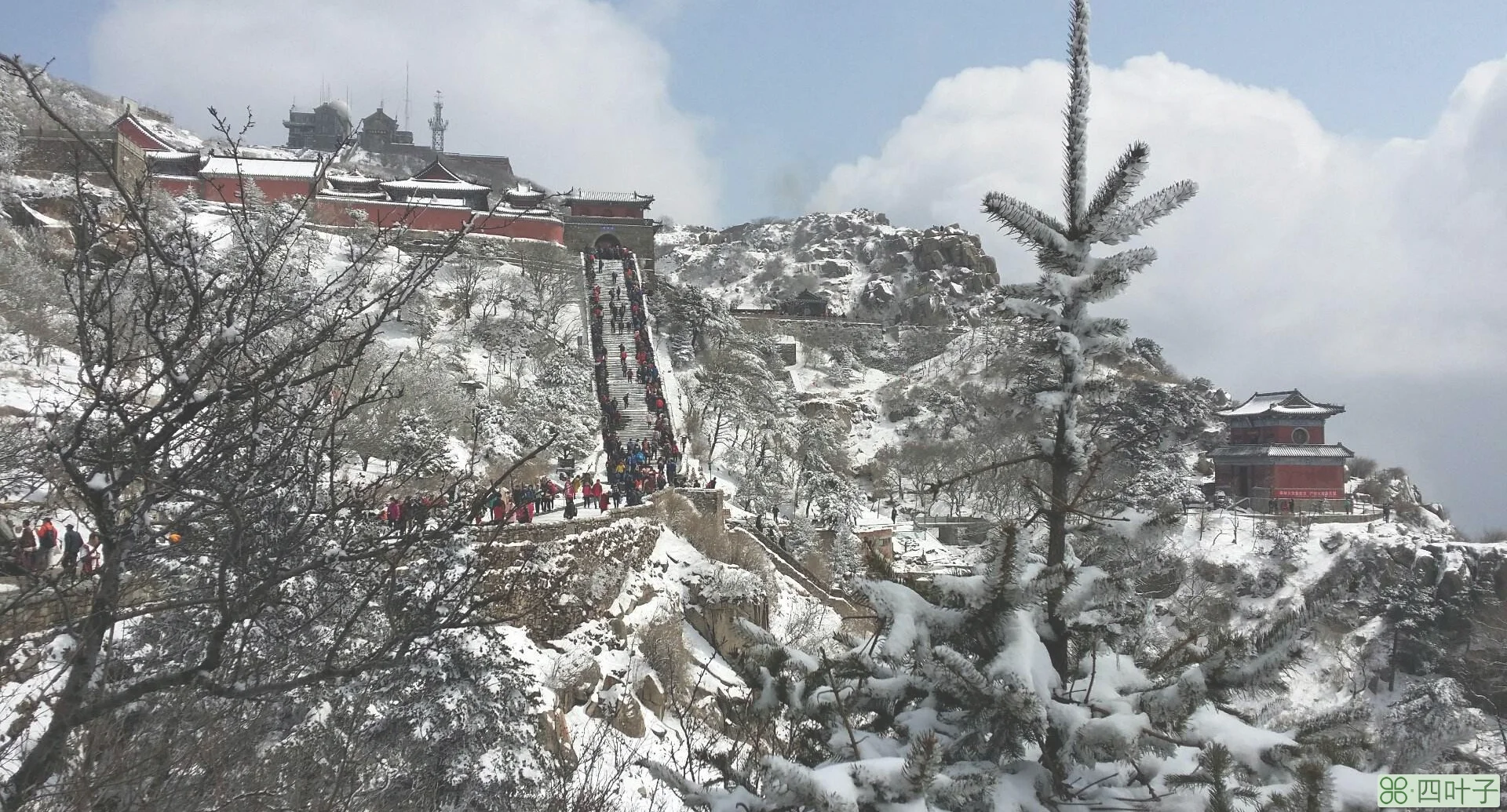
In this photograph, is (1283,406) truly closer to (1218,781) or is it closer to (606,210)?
(606,210)

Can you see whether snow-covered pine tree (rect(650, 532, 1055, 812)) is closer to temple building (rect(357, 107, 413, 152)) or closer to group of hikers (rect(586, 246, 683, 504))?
group of hikers (rect(586, 246, 683, 504))

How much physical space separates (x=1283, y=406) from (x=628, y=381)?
24.8m

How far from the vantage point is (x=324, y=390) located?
111 inches

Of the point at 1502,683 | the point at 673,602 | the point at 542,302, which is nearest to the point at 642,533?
the point at 673,602

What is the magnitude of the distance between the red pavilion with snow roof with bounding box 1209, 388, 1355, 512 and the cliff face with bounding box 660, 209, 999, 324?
19.0 meters

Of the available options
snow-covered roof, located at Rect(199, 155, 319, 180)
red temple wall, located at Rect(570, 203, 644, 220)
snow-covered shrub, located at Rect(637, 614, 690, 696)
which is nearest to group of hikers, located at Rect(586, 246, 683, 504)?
red temple wall, located at Rect(570, 203, 644, 220)

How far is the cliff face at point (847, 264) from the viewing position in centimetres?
6084

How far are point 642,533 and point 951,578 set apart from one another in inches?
595

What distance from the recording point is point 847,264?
239 feet

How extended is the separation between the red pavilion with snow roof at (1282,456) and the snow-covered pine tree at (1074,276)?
33773 mm

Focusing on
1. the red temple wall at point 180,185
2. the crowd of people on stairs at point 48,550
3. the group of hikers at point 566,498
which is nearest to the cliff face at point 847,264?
the red temple wall at point 180,185

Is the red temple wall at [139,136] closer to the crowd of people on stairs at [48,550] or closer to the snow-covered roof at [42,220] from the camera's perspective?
the snow-covered roof at [42,220]


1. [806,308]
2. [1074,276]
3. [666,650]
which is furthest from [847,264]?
[1074,276]

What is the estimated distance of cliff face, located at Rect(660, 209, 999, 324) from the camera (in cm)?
6084
